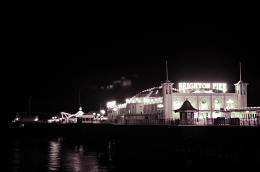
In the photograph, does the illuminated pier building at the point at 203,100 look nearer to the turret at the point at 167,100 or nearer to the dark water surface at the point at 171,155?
the turret at the point at 167,100

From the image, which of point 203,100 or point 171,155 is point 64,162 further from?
point 203,100

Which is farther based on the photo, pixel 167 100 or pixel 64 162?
pixel 167 100

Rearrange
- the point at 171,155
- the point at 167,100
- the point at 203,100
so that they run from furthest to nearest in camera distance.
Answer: the point at 167,100 < the point at 203,100 < the point at 171,155

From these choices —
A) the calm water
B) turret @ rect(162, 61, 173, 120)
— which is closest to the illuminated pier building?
turret @ rect(162, 61, 173, 120)

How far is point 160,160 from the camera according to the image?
117 ft

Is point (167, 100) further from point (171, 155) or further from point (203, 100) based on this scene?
point (171, 155)

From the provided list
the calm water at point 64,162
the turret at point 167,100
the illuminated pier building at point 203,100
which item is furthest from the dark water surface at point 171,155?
the illuminated pier building at point 203,100

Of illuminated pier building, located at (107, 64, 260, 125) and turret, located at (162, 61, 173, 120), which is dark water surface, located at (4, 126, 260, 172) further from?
illuminated pier building, located at (107, 64, 260, 125)

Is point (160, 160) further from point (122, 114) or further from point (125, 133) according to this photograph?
point (122, 114)

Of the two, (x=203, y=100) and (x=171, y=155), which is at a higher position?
(x=203, y=100)

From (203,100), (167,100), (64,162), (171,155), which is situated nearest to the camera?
(64,162)

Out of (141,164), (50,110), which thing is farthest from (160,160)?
(50,110)

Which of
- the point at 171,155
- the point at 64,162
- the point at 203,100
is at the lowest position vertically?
the point at 64,162

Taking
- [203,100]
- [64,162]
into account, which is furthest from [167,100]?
[64,162]
